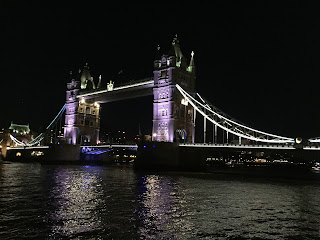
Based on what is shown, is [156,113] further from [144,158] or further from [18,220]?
[18,220]

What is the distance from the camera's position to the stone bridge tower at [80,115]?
68.5 meters

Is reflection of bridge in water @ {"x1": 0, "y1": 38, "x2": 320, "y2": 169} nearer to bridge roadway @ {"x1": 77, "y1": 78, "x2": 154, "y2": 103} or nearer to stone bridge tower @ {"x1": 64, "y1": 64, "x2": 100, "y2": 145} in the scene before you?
bridge roadway @ {"x1": 77, "y1": 78, "x2": 154, "y2": 103}

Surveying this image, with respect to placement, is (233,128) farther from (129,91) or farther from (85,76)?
(85,76)

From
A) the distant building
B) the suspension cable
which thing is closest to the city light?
the suspension cable

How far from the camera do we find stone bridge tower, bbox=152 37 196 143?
159ft

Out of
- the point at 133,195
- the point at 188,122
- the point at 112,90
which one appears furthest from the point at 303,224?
the point at 112,90

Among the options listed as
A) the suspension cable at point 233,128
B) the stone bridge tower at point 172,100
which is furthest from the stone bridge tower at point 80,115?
the suspension cable at point 233,128

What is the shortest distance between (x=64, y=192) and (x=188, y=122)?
3304cm

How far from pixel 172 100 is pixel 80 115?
2754cm

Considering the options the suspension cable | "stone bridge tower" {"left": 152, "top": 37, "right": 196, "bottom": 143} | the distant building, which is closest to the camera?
the suspension cable

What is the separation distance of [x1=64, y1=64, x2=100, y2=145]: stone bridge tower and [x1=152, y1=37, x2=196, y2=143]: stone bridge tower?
72.7 ft

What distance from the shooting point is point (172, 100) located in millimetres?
48469

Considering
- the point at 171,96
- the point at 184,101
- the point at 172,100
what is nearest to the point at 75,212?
the point at 172,100

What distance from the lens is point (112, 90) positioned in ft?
192
